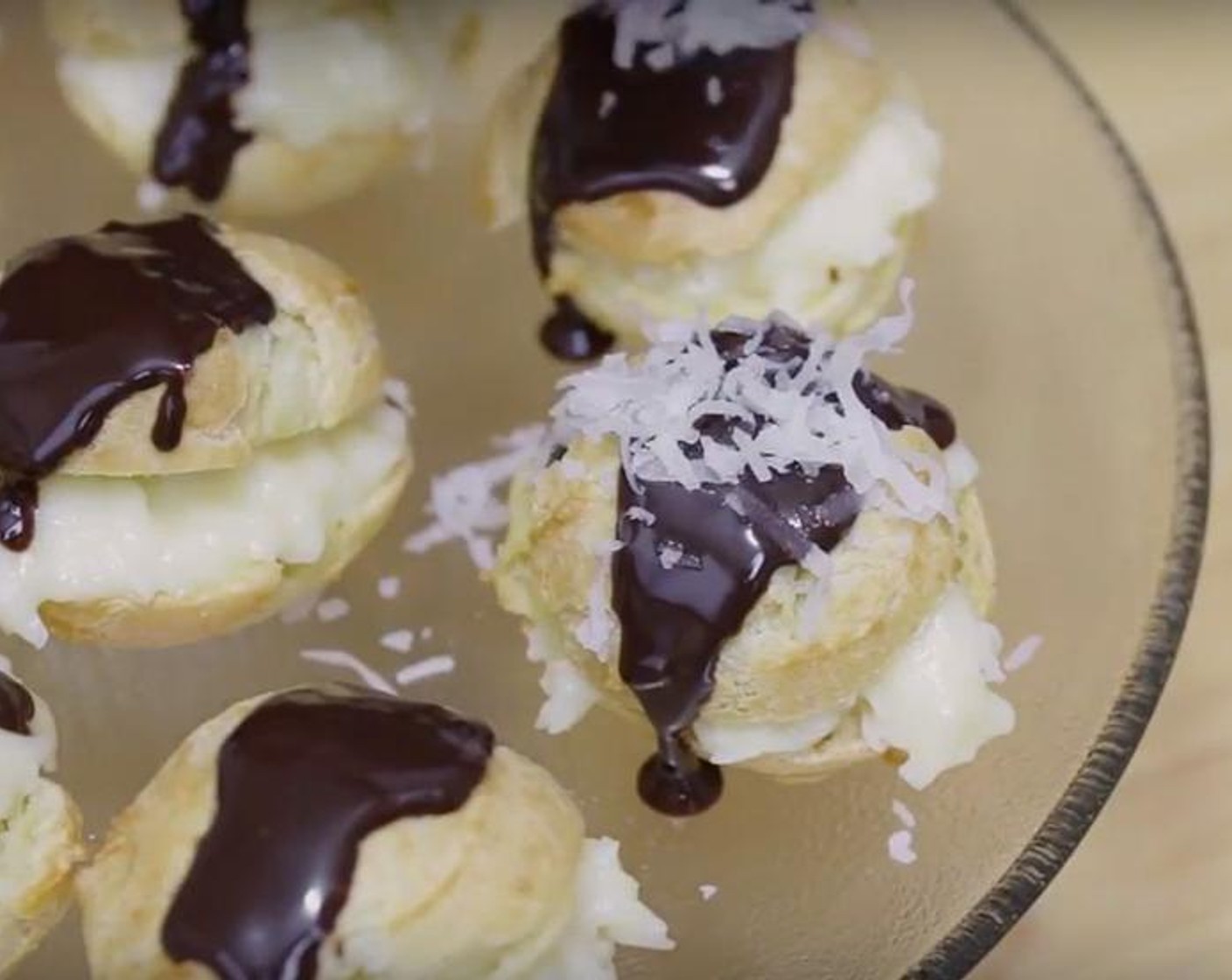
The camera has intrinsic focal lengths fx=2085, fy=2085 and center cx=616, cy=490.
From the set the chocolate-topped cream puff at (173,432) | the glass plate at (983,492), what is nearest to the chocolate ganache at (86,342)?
the chocolate-topped cream puff at (173,432)

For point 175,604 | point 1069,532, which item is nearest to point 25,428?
point 175,604

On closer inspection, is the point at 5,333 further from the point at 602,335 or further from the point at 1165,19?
the point at 1165,19

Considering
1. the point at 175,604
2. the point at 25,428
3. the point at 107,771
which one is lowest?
the point at 107,771

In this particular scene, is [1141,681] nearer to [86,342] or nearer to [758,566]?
[758,566]

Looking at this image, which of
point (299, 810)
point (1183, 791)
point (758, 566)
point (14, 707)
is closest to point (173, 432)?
point (14, 707)

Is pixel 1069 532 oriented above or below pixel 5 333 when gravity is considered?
below

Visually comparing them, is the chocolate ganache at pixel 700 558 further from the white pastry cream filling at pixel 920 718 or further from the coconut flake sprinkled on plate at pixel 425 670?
the coconut flake sprinkled on plate at pixel 425 670
